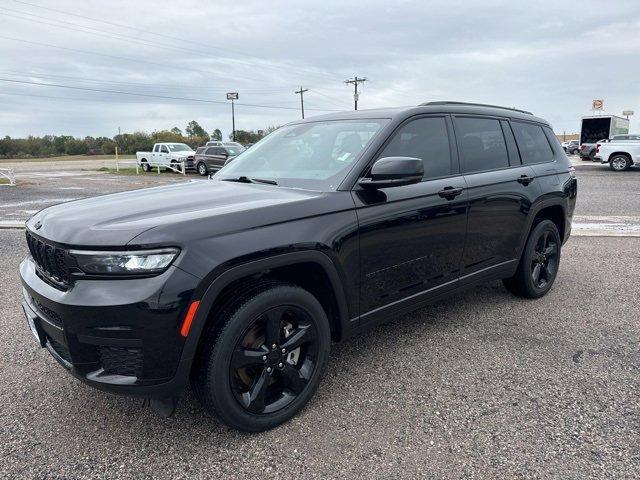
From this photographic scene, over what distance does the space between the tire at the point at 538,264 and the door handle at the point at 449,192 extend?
1.28 metres

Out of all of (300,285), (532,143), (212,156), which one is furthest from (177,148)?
(300,285)

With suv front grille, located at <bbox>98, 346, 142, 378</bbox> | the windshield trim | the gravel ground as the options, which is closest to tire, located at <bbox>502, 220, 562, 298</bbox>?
the gravel ground

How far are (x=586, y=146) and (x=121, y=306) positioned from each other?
34.0m

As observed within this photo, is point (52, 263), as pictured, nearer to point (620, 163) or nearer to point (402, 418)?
point (402, 418)

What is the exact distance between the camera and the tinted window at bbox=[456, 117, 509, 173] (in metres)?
3.85

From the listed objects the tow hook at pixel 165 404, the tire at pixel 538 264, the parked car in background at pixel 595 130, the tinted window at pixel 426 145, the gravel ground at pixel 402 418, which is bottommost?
the gravel ground at pixel 402 418

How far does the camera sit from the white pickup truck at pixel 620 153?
840 inches

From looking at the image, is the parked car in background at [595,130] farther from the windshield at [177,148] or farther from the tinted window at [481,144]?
the tinted window at [481,144]

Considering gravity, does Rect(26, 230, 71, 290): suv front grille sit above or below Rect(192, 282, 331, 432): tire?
above

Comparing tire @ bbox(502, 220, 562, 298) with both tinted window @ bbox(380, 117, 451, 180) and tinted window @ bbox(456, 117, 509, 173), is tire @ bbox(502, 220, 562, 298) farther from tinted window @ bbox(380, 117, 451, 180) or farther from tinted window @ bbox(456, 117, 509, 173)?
tinted window @ bbox(380, 117, 451, 180)

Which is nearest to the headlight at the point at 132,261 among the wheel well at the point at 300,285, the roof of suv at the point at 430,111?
the wheel well at the point at 300,285

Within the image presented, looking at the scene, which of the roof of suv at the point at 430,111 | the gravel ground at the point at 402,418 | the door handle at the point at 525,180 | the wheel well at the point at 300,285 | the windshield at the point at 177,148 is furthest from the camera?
the windshield at the point at 177,148

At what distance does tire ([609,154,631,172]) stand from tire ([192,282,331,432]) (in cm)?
2343

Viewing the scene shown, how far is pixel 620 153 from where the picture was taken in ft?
71.7
